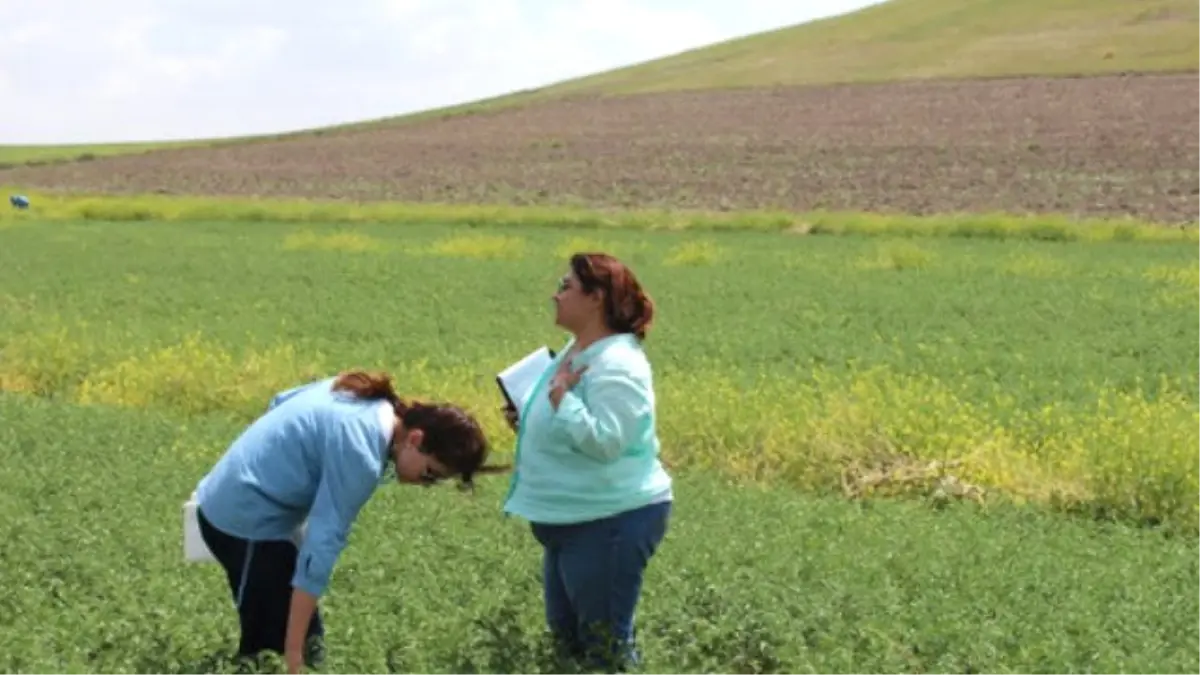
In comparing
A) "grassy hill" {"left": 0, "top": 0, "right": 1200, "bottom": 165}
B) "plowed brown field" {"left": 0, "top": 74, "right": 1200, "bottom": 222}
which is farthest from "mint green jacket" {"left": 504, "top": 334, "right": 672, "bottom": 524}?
"grassy hill" {"left": 0, "top": 0, "right": 1200, "bottom": 165}

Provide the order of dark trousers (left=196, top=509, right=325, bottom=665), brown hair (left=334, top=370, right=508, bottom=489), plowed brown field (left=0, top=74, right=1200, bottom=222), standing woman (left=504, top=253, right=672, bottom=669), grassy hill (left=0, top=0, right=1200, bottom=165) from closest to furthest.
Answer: brown hair (left=334, top=370, right=508, bottom=489) < standing woman (left=504, top=253, right=672, bottom=669) < dark trousers (left=196, top=509, right=325, bottom=665) < plowed brown field (left=0, top=74, right=1200, bottom=222) < grassy hill (left=0, top=0, right=1200, bottom=165)

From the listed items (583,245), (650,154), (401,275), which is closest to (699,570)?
(401,275)

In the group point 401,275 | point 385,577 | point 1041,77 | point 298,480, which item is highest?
point 298,480

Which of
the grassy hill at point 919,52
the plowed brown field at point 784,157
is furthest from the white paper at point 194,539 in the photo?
the grassy hill at point 919,52

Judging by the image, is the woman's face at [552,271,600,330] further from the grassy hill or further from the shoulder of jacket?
the grassy hill

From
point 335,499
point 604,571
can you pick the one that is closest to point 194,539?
point 335,499

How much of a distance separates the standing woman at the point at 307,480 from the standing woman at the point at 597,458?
0.26m

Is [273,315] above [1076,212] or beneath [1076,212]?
above

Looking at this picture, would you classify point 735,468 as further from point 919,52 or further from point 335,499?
point 919,52

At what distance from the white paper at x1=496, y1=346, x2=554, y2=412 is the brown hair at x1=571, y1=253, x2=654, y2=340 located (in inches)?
16.7

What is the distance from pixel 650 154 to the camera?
56.2 m

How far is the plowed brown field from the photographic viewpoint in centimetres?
4444

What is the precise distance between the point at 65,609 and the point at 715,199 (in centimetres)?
3850

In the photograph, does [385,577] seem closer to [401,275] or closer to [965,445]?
[965,445]
